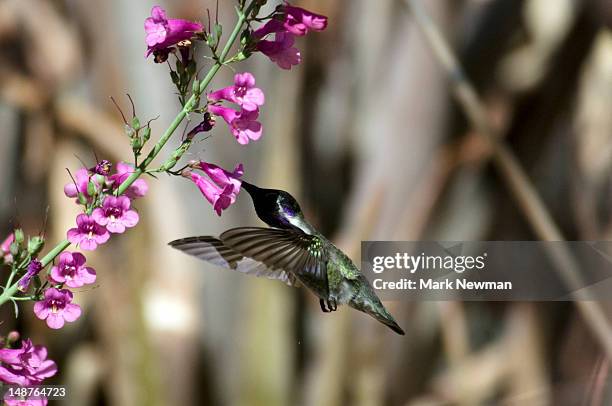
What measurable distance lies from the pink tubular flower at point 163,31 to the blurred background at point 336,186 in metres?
0.65

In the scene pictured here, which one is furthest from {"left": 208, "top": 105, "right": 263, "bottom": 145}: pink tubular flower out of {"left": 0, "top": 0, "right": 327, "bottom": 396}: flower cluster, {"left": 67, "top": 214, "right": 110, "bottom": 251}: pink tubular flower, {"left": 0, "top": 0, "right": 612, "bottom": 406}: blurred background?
{"left": 0, "top": 0, "right": 612, "bottom": 406}: blurred background

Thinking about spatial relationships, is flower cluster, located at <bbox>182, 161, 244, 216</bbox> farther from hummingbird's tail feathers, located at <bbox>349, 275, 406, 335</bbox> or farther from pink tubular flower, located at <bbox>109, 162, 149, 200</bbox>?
hummingbird's tail feathers, located at <bbox>349, 275, 406, 335</bbox>

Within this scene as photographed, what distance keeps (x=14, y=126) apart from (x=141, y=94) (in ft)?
0.72

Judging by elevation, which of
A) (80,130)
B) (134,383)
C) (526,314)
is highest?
(80,130)

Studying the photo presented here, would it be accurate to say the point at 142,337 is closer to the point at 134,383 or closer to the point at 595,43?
the point at 134,383

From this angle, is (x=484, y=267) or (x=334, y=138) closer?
(x=484, y=267)

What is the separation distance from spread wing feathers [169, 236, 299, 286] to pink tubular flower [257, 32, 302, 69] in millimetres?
123

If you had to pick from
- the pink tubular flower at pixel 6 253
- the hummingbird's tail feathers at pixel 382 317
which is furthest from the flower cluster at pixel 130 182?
the hummingbird's tail feathers at pixel 382 317

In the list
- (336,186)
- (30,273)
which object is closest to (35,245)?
(30,273)

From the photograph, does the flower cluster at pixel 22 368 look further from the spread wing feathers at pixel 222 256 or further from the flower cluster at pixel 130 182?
the spread wing feathers at pixel 222 256

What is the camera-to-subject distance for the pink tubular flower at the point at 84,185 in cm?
45

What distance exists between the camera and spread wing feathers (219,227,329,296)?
0.51 metres

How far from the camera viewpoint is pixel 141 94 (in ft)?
3.99

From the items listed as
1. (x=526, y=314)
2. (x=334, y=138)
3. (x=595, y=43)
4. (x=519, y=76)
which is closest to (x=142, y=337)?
(x=334, y=138)
